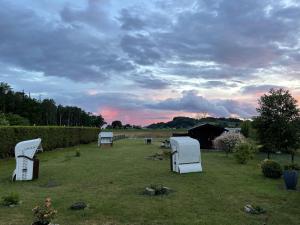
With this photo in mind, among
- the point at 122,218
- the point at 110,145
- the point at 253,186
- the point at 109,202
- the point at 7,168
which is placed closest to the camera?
the point at 122,218

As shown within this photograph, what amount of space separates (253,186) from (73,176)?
924cm

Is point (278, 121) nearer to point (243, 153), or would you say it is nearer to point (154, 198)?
point (243, 153)

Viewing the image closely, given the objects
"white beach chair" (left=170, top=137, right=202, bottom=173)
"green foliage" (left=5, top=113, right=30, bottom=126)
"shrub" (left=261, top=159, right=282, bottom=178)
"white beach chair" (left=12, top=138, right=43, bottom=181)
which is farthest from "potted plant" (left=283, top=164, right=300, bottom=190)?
"green foliage" (left=5, top=113, right=30, bottom=126)

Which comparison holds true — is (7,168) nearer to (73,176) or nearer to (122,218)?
(73,176)

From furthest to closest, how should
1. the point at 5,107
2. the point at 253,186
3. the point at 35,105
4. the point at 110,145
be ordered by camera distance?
the point at 35,105 < the point at 5,107 < the point at 110,145 < the point at 253,186

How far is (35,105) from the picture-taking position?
117 metres

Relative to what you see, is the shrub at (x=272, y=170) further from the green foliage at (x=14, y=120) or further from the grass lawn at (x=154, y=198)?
the green foliage at (x=14, y=120)

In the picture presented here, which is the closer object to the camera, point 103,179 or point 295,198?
point 295,198

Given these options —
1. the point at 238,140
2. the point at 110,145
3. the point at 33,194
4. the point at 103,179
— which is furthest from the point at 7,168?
Answer: the point at 110,145

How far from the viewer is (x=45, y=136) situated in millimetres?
39906

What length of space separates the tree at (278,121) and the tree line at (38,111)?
167ft

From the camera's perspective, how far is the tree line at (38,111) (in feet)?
342

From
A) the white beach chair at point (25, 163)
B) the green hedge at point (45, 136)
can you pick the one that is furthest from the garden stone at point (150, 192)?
the green hedge at point (45, 136)

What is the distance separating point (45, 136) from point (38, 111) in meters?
80.4
